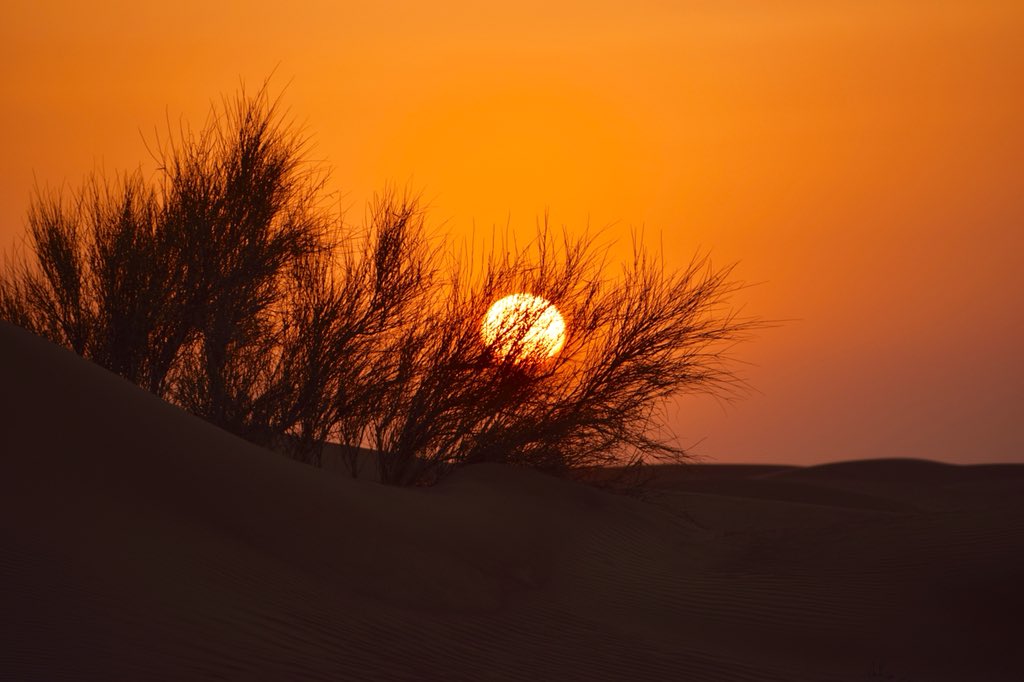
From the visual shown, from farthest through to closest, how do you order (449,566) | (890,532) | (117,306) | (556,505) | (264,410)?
(117,306) → (264,410) → (556,505) → (890,532) → (449,566)

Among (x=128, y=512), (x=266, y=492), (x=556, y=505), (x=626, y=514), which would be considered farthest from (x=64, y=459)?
(x=626, y=514)

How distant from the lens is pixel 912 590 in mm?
11219

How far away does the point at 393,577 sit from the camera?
33.7 ft

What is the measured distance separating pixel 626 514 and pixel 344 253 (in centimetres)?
584

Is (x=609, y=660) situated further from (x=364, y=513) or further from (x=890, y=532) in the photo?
(x=890, y=532)

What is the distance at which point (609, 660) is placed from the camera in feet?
29.7

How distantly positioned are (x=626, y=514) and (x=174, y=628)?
8.23 meters

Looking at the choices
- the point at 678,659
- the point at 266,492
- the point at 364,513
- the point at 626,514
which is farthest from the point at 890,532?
the point at 266,492

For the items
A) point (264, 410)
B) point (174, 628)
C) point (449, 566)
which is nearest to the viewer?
point (174, 628)

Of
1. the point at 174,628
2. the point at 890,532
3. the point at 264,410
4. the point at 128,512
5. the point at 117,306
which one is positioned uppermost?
the point at 117,306

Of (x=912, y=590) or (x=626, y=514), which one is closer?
(x=912, y=590)

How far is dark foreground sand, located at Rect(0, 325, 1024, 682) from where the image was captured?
7926 mm

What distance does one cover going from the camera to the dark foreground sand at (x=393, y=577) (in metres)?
7.93

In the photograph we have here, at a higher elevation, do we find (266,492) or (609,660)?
(266,492)
